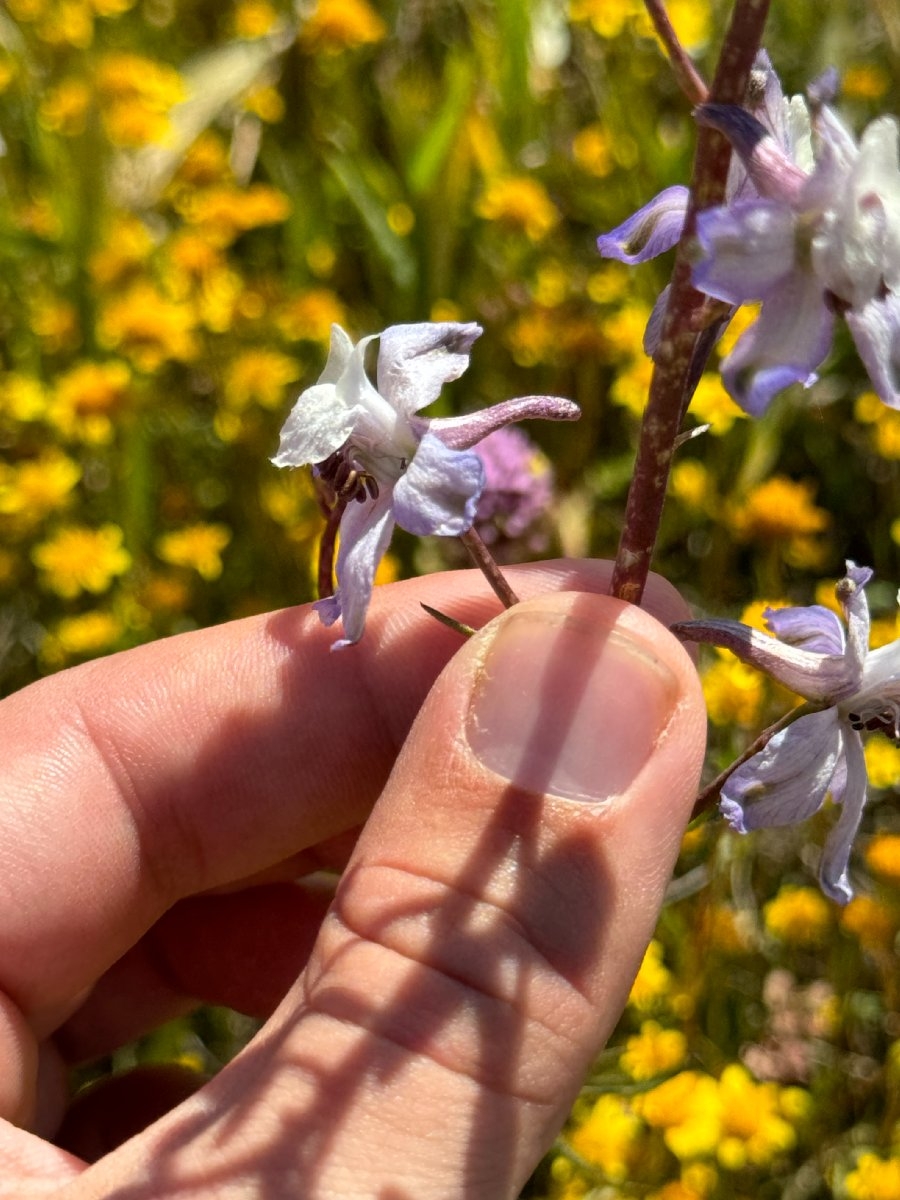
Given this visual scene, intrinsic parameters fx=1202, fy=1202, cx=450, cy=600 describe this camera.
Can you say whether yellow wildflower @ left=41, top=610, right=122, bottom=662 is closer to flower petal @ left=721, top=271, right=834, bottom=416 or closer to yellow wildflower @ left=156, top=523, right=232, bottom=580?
yellow wildflower @ left=156, top=523, right=232, bottom=580

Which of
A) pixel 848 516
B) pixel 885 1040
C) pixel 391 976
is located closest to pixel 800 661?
pixel 391 976

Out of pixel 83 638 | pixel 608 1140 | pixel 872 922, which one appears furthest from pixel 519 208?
pixel 608 1140

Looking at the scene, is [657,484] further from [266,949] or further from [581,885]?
[266,949]

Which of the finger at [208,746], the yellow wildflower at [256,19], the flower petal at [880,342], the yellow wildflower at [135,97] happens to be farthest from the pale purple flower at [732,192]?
the yellow wildflower at [256,19]

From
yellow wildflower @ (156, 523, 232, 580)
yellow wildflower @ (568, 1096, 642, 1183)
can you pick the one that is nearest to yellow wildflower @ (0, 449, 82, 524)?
yellow wildflower @ (156, 523, 232, 580)

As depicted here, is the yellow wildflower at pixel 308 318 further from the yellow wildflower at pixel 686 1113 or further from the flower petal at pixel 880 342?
the flower petal at pixel 880 342
